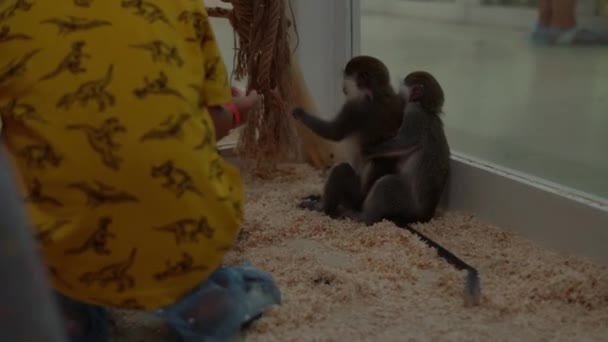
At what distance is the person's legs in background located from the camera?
1870 millimetres

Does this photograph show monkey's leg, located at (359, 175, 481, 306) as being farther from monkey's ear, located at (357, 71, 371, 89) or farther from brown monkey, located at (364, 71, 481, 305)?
monkey's ear, located at (357, 71, 371, 89)

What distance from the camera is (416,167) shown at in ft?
6.23

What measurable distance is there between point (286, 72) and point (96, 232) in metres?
1.28

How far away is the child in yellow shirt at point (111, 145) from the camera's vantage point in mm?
979

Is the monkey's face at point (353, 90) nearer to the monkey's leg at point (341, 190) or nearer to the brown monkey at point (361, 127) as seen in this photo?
the brown monkey at point (361, 127)

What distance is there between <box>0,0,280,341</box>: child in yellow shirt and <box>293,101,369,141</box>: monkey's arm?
99cm

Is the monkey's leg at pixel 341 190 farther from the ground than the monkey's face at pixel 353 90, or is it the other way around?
the monkey's face at pixel 353 90

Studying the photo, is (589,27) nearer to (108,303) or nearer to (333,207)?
(333,207)

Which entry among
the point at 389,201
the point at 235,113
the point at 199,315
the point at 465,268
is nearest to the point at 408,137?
the point at 389,201

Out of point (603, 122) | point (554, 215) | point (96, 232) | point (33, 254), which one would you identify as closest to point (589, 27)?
point (603, 122)

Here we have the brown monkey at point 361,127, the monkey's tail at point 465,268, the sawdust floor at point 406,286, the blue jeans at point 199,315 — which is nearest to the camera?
the blue jeans at point 199,315

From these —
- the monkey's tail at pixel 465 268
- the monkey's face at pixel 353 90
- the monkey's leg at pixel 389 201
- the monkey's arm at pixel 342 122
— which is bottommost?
the monkey's tail at pixel 465 268

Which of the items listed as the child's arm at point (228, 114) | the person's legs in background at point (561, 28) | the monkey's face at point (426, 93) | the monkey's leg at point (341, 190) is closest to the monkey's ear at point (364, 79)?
the monkey's face at point (426, 93)

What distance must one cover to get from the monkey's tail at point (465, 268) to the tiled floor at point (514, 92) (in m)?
0.36
